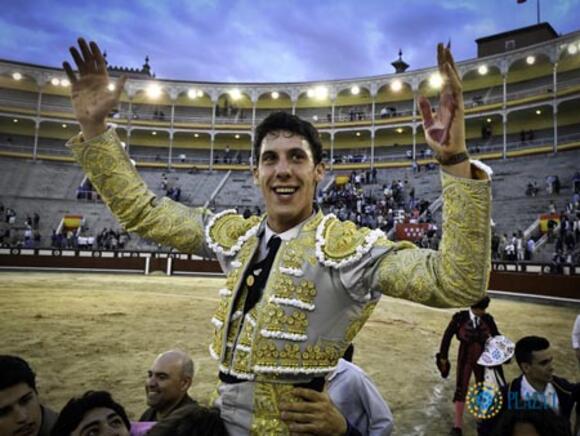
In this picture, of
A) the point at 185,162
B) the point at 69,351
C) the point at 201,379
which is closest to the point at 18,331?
the point at 69,351

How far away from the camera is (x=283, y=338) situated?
128 centimetres

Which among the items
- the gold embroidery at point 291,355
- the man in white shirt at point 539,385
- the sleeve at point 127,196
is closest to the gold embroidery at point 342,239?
the gold embroidery at point 291,355

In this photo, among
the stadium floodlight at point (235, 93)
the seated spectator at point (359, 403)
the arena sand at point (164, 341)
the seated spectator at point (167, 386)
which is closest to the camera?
the seated spectator at point (359, 403)

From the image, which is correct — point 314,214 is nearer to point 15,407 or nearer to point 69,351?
point 15,407

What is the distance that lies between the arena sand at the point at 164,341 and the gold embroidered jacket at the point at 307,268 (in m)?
2.77

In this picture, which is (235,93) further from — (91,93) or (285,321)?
(285,321)

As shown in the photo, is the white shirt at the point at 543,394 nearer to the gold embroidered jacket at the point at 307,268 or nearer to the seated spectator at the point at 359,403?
the seated spectator at the point at 359,403

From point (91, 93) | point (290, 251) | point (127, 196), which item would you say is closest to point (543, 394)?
point (290, 251)

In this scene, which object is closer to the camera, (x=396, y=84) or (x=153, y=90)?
(x=396, y=84)

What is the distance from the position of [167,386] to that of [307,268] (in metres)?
1.77

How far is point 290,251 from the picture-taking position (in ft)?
4.60

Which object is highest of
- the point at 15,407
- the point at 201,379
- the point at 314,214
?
the point at 314,214

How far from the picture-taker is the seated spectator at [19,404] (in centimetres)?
181

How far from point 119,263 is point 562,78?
2924 cm
